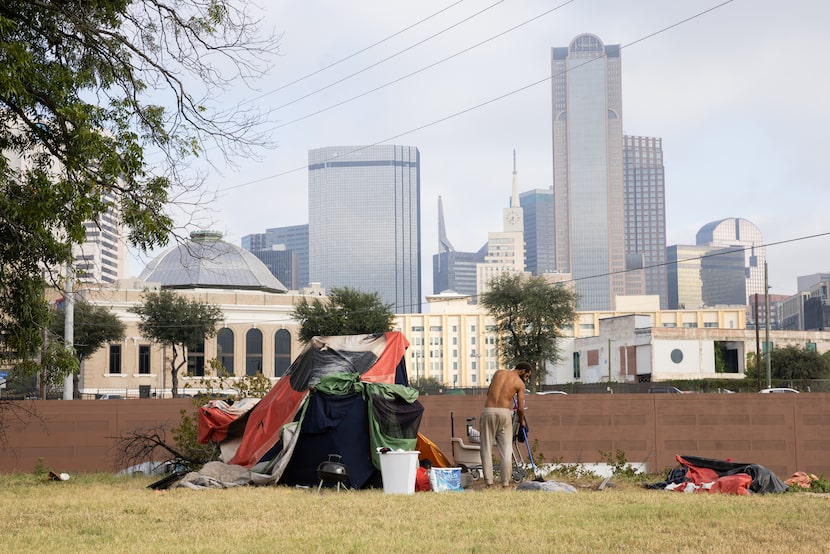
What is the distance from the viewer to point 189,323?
247 ft

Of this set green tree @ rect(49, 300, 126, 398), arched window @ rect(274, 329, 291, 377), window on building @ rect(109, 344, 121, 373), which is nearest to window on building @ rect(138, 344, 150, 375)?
window on building @ rect(109, 344, 121, 373)

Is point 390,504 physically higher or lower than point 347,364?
lower

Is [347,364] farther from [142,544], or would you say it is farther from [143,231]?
[142,544]

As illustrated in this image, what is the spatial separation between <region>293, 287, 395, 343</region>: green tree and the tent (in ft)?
170

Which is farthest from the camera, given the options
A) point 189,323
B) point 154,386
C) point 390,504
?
point 154,386

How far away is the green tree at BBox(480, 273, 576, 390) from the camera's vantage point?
66.1m

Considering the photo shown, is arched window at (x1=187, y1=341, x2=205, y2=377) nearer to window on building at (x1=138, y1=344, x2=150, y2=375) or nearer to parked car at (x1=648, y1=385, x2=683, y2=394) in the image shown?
window on building at (x1=138, y1=344, x2=150, y2=375)

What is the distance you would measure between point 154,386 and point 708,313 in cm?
8770

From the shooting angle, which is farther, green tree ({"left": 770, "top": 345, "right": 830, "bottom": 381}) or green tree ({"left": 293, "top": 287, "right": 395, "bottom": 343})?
green tree ({"left": 770, "top": 345, "right": 830, "bottom": 381})

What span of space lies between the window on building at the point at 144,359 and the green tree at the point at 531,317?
40257mm

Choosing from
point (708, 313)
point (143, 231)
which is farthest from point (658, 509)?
point (708, 313)

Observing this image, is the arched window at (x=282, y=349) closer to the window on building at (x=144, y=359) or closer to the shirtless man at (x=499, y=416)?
the window on building at (x=144, y=359)

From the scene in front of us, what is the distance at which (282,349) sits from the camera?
10112cm

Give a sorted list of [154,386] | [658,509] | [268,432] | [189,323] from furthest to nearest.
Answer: [154,386], [189,323], [268,432], [658,509]
